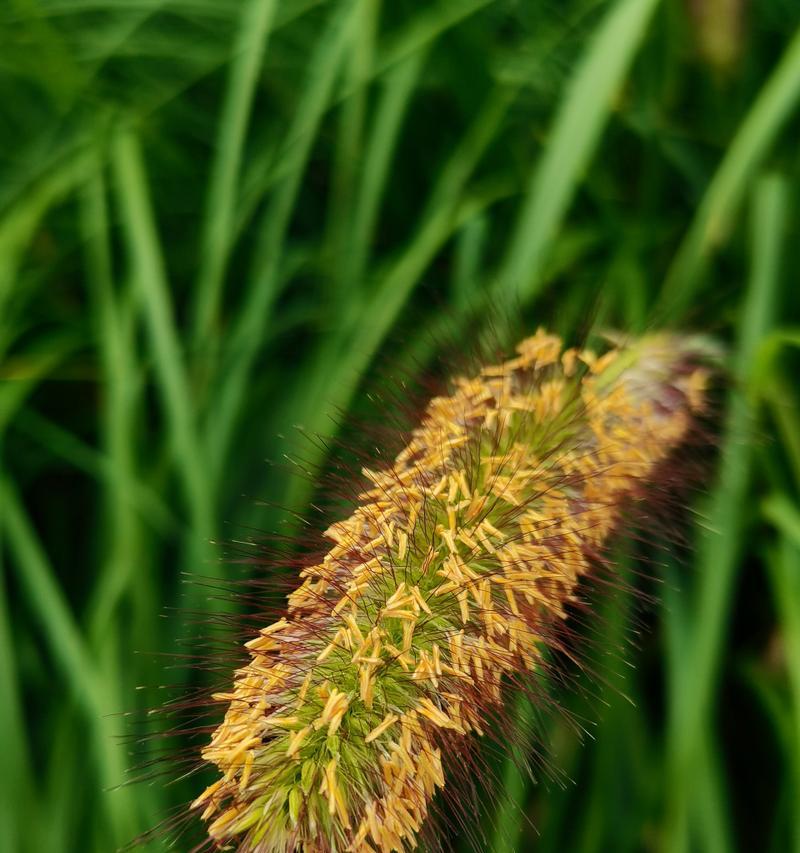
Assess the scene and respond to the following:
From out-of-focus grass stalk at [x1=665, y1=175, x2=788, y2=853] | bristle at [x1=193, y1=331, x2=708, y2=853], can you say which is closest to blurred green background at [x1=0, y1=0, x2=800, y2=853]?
out-of-focus grass stalk at [x1=665, y1=175, x2=788, y2=853]

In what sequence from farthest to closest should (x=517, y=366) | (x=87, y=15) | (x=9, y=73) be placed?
(x=87, y=15) → (x=9, y=73) → (x=517, y=366)

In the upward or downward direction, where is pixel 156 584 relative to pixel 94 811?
upward

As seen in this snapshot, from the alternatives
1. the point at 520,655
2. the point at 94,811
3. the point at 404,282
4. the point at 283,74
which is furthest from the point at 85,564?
the point at 520,655

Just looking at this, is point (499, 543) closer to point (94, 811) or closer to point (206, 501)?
point (206, 501)

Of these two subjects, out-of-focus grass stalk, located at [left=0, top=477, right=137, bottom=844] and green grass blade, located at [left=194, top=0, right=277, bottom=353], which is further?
green grass blade, located at [left=194, top=0, right=277, bottom=353]

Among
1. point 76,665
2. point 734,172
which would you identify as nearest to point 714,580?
point 734,172

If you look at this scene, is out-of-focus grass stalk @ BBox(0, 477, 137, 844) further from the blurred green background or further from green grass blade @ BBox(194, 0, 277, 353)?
green grass blade @ BBox(194, 0, 277, 353)

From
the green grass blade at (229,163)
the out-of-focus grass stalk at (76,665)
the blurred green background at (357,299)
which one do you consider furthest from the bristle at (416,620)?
the green grass blade at (229,163)
